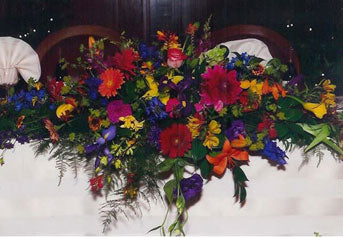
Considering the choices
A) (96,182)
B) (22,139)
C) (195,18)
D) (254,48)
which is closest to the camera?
(96,182)

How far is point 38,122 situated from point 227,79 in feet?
1.15

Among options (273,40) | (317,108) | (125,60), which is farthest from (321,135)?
(273,40)

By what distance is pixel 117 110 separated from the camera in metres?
0.85

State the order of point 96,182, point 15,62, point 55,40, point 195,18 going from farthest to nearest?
point 195,18, point 55,40, point 15,62, point 96,182

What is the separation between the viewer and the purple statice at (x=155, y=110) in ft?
2.75

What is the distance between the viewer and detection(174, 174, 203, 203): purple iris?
2.78 ft

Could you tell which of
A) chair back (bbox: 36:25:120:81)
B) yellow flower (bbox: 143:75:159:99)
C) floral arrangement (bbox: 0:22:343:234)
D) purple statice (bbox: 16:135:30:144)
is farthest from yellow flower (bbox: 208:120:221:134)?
chair back (bbox: 36:25:120:81)

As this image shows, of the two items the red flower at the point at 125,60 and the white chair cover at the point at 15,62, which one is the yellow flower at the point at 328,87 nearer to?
the red flower at the point at 125,60

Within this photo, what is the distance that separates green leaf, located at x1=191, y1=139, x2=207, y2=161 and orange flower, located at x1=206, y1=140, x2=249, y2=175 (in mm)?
14

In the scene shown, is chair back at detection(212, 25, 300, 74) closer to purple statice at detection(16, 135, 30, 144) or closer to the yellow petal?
the yellow petal

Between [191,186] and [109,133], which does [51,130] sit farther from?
[191,186]

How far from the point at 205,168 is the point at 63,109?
0.26 meters

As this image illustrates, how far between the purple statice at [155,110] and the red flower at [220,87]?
0.07 m

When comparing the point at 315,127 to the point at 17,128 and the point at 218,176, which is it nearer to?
the point at 218,176
